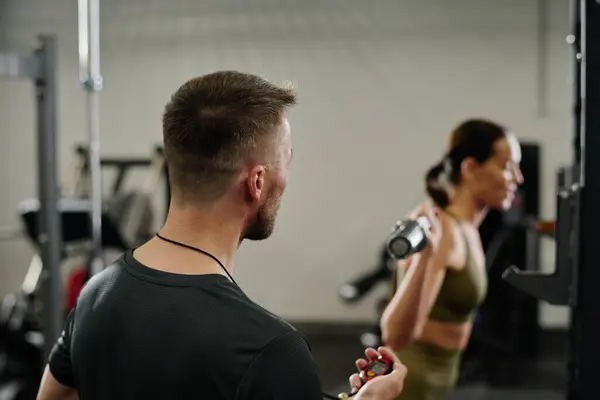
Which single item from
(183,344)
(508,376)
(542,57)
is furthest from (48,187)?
(542,57)

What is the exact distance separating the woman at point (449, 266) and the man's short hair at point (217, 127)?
2.67ft

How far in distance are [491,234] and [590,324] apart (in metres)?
3.51

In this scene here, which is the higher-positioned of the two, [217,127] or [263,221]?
[217,127]

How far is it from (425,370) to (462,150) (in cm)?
72

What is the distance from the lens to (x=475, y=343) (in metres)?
4.86

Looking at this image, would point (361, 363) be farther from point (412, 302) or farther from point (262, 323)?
point (412, 302)

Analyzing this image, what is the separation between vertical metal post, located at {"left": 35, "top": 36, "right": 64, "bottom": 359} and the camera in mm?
2604

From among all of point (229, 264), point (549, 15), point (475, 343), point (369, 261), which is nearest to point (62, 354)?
point (229, 264)

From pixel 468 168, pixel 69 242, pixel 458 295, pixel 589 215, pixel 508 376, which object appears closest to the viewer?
pixel 589 215

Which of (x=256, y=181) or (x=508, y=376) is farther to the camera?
(x=508, y=376)

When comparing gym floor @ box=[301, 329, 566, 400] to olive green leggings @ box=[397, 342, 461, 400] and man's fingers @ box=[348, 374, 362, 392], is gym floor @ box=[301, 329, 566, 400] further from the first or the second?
man's fingers @ box=[348, 374, 362, 392]

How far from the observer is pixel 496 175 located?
2.39 meters

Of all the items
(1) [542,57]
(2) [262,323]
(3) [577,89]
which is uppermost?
(1) [542,57]

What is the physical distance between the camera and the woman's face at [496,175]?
238 cm
